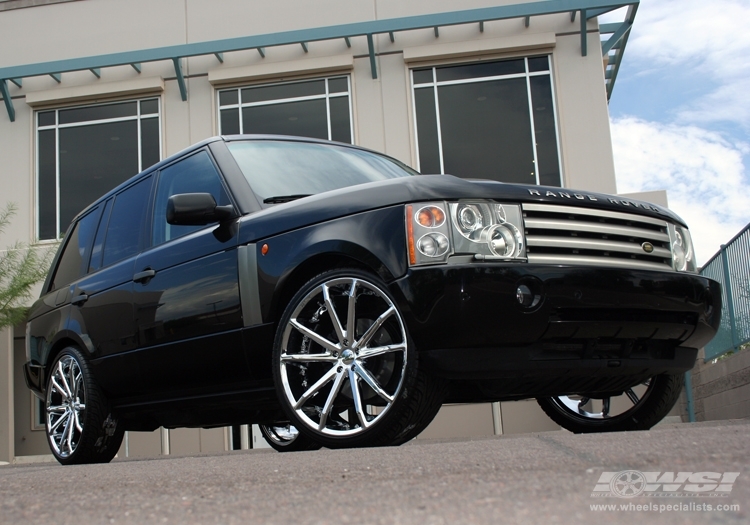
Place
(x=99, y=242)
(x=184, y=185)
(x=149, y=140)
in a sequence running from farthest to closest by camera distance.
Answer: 1. (x=149, y=140)
2. (x=99, y=242)
3. (x=184, y=185)

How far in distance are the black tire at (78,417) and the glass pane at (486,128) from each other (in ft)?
38.4

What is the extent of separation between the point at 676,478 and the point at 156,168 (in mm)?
4488

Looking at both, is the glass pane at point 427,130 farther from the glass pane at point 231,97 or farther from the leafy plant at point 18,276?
the leafy plant at point 18,276

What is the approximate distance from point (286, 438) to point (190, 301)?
8.00ft

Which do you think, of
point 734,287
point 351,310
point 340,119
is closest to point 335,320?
point 351,310

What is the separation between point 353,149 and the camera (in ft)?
19.2

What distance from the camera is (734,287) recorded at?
34.8 ft

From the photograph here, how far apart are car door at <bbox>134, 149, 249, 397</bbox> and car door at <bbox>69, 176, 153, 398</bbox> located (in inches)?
6.1

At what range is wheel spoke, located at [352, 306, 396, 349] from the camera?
3.88 meters

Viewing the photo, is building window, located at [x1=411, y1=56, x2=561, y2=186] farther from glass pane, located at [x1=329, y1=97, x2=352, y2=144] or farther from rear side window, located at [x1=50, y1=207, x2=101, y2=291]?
rear side window, located at [x1=50, y1=207, x2=101, y2=291]

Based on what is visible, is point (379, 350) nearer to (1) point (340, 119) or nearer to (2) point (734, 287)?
(2) point (734, 287)

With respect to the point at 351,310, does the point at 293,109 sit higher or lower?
higher

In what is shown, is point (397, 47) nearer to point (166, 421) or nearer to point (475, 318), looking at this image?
point (166, 421)

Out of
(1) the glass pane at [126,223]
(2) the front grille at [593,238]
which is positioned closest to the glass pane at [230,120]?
(1) the glass pane at [126,223]
